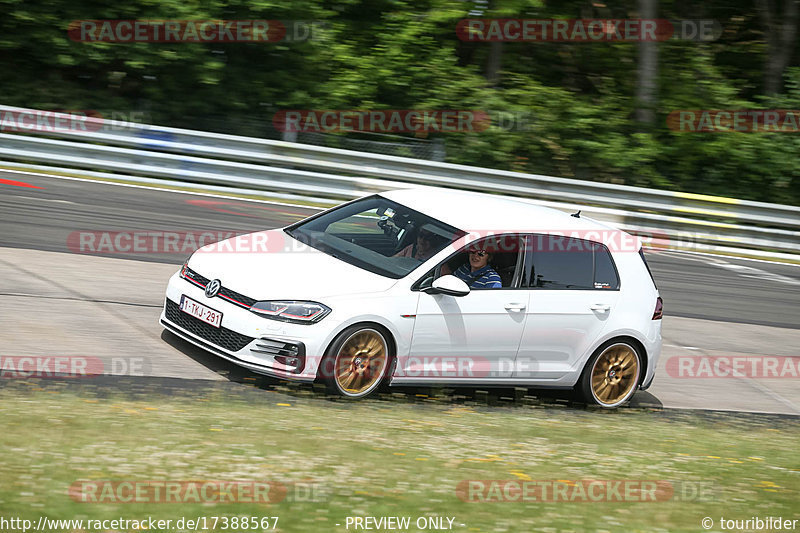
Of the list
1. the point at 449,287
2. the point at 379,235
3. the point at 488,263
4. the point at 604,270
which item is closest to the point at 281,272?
the point at 379,235

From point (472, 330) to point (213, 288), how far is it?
2.13 meters

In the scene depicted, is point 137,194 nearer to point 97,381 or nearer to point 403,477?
point 97,381

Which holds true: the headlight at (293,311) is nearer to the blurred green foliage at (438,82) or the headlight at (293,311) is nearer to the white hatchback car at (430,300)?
the white hatchback car at (430,300)

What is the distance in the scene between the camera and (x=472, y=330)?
7.94 m

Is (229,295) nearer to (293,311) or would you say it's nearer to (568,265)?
(293,311)

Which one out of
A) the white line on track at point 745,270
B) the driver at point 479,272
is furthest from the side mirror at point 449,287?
the white line on track at point 745,270

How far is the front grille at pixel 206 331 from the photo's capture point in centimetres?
733

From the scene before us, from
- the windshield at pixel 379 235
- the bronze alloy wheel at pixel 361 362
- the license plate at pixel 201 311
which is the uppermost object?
the windshield at pixel 379 235

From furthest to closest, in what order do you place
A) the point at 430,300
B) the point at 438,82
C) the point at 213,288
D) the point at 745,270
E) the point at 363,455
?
the point at 438,82 → the point at 745,270 → the point at 430,300 → the point at 213,288 → the point at 363,455

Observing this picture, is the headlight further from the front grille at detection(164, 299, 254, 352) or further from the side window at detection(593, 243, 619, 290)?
the side window at detection(593, 243, 619, 290)

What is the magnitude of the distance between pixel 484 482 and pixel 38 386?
3234 mm

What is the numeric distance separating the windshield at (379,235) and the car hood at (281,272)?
0.53 feet

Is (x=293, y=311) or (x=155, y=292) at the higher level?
(x=293, y=311)

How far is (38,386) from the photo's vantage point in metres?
6.70
